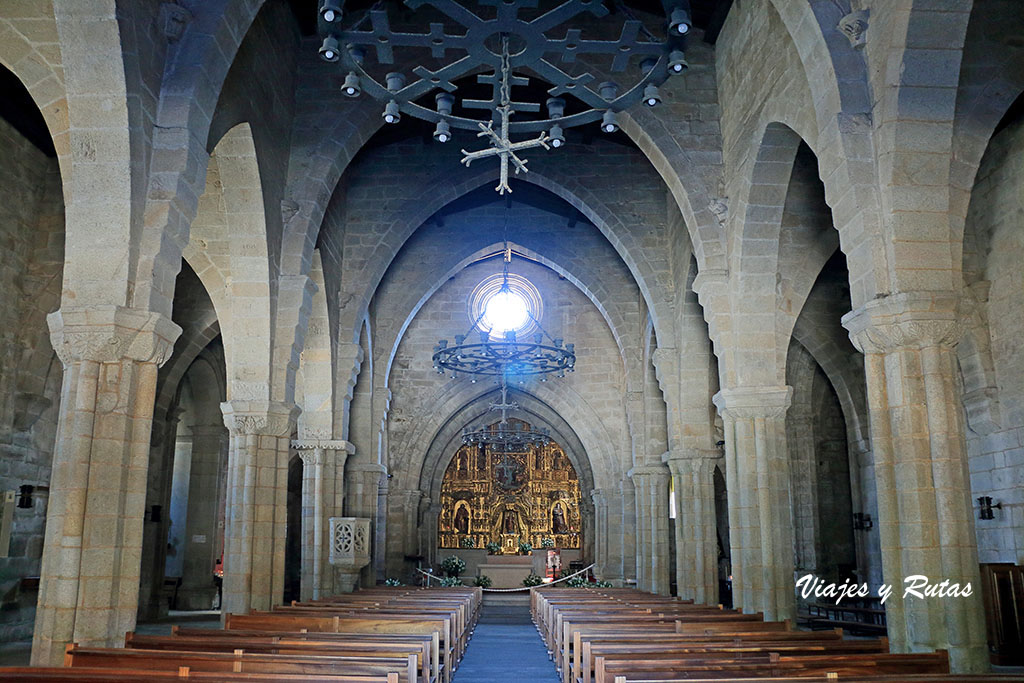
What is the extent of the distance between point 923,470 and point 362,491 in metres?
14.4

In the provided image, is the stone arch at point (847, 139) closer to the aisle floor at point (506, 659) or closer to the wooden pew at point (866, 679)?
the wooden pew at point (866, 679)

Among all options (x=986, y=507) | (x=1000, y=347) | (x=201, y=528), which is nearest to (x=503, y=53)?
(x=1000, y=347)

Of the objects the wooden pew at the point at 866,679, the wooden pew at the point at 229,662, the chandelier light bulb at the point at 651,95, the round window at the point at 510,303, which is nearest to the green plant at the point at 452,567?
the round window at the point at 510,303

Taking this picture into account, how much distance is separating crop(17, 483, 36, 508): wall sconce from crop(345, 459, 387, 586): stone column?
23.8 ft

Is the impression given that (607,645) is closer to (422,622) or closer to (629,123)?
(422,622)

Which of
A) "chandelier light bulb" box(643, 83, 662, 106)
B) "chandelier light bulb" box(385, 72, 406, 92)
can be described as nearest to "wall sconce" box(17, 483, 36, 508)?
"chandelier light bulb" box(385, 72, 406, 92)

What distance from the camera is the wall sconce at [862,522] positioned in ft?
57.5

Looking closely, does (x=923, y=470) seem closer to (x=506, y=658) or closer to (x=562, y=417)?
(x=506, y=658)

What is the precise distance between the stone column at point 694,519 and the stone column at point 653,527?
233cm

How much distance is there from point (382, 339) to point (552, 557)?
12213 mm

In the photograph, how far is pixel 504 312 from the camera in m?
25.6

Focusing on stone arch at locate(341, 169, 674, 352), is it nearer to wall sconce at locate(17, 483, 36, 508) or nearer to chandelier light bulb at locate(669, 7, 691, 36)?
wall sconce at locate(17, 483, 36, 508)

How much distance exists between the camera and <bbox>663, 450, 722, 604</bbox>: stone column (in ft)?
50.2

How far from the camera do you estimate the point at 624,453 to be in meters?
24.1
